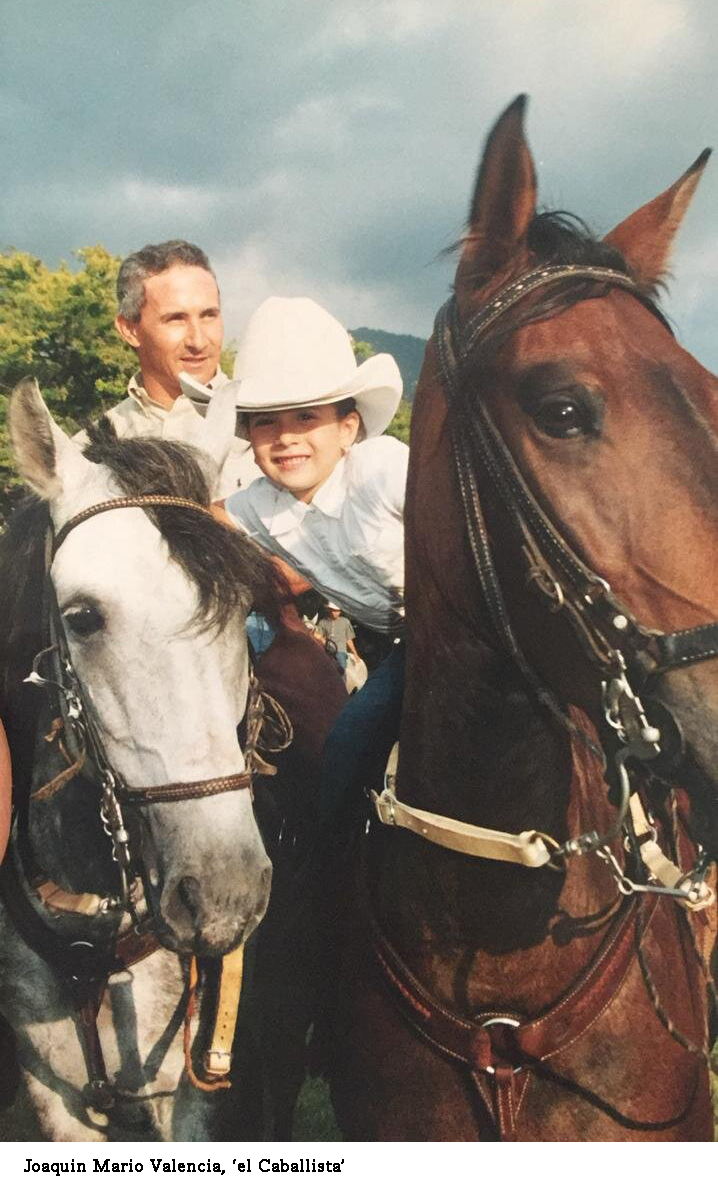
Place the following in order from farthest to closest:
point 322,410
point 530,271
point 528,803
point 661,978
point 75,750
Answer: point 322,410, point 75,750, point 661,978, point 528,803, point 530,271

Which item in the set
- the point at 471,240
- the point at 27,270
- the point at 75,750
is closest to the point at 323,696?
the point at 75,750

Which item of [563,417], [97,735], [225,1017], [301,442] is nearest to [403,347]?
[301,442]

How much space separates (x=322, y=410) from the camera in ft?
7.08

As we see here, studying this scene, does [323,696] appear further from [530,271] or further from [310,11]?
[310,11]

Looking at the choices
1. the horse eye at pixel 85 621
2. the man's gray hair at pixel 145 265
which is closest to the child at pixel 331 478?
the man's gray hair at pixel 145 265

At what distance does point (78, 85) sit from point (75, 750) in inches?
64.1

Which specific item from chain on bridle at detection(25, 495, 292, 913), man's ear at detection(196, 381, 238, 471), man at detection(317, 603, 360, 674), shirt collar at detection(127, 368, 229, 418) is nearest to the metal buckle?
chain on bridle at detection(25, 495, 292, 913)

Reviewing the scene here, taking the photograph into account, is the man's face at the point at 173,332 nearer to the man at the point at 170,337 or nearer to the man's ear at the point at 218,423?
the man at the point at 170,337

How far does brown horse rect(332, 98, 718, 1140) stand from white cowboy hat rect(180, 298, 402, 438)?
19.2 inches

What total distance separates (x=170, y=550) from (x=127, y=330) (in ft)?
2.54

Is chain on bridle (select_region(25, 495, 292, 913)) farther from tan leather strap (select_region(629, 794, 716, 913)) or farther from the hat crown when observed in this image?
tan leather strap (select_region(629, 794, 716, 913))

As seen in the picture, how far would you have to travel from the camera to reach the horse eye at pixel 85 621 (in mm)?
1822

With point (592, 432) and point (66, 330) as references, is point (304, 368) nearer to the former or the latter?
point (66, 330)

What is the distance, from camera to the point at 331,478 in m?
2.16
